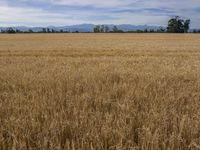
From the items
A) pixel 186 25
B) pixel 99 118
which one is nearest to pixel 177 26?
A: pixel 186 25

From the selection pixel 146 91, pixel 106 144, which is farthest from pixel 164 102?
pixel 106 144

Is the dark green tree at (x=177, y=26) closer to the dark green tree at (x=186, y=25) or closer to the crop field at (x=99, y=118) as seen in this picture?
the dark green tree at (x=186, y=25)

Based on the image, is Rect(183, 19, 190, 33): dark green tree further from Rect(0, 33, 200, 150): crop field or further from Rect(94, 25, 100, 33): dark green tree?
Rect(0, 33, 200, 150): crop field

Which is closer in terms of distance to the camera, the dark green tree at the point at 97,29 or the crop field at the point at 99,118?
the crop field at the point at 99,118

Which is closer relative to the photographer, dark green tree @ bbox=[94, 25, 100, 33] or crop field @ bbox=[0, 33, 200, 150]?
crop field @ bbox=[0, 33, 200, 150]

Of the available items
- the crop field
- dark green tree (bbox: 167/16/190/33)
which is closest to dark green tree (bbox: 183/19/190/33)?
dark green tree (bbox: 167/16/190/33)

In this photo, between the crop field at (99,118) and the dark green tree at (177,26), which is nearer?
the crop field at (99,118)

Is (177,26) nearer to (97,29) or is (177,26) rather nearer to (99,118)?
(97,29)

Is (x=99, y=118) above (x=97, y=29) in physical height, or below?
above

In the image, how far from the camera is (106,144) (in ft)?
11.8

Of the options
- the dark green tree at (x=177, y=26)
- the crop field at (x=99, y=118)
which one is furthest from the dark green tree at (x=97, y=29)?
the crop field at (x=99, y=118)

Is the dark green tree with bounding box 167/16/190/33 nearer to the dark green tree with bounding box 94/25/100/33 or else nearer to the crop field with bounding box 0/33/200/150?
the dark green tree with bounding box 94/25/100/33

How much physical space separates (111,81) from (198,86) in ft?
7.17

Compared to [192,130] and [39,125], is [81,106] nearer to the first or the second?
[39,125]
